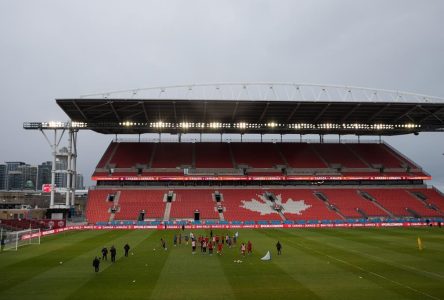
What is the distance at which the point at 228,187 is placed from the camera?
72.8 meters

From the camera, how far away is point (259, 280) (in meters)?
21.2

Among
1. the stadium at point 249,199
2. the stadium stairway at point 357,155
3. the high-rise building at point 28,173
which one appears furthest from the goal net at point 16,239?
the high-rise building at point 28,173

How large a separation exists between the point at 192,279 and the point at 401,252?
1912 cm

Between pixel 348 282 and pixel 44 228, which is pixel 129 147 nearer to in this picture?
pixel 44 228

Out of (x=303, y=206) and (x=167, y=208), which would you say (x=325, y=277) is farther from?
(x=167, y=208)

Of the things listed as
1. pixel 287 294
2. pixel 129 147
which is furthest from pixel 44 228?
pixel 287 294

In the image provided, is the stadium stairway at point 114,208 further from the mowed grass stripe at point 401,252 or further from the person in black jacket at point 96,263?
the person in black jacket at point 96,263

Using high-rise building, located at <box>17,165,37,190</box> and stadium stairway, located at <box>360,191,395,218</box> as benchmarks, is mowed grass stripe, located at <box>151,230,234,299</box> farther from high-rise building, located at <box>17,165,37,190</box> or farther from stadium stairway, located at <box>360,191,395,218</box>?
high-rise building, located at <box>17,165,37,190</box>

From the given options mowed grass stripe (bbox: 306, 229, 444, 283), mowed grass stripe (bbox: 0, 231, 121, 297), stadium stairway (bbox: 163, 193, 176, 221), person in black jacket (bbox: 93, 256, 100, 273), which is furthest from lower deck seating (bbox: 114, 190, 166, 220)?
person in black jacket (bbox: 93, 256, 100, 273)

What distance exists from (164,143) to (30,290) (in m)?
66.4

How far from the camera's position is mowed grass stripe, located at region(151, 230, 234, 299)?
18.2 m

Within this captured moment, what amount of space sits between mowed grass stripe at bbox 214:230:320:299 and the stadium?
20cm

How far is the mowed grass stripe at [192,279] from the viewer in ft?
59.9

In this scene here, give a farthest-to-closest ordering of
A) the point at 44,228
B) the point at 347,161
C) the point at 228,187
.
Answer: the point at 347,161
the point at 228,187
the point at 44,228
